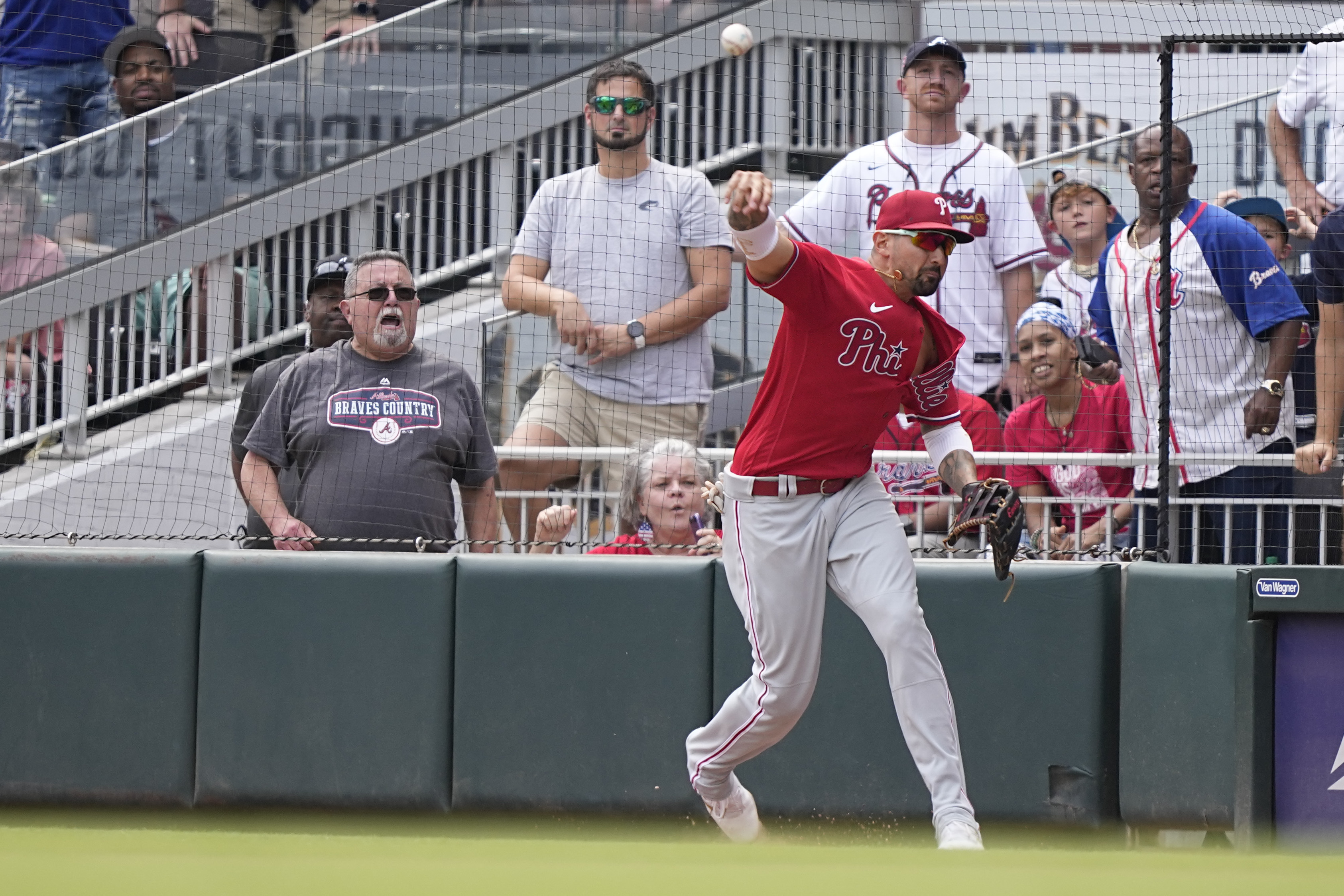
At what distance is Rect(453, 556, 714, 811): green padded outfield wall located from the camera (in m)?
5.93

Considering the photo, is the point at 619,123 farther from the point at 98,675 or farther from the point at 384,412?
the point at 98,675

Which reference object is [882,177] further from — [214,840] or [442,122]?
[214,840]

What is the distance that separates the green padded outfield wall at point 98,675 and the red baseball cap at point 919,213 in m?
3.01

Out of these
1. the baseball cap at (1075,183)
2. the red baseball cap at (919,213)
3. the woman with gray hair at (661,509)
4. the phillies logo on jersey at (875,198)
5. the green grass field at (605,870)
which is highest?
the baseball cap at (1075,183)

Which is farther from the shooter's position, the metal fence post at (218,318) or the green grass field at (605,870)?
the metal fence post at (218,318)

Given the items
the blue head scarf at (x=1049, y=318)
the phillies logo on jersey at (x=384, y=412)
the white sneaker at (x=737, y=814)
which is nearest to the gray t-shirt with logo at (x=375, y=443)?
the phillies logo on jersey at (x=384, y=412)

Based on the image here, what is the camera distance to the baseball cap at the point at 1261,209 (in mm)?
7250

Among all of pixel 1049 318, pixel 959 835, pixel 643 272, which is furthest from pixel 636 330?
pixel 959 835

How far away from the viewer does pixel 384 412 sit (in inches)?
249

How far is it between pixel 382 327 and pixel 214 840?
3.42 metres

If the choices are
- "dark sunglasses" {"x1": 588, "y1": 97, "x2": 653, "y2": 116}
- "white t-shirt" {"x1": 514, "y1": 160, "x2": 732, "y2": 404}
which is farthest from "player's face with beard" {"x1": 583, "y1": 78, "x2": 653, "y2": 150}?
"white t-shirt" {"x1": 514, "y1": 160, "x2": 732, "y2": 404}

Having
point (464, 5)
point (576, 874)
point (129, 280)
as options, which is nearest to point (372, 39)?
point (464, 5)

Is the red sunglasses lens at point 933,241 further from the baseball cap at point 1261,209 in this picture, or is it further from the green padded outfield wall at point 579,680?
the baseball cap at point 1261,209

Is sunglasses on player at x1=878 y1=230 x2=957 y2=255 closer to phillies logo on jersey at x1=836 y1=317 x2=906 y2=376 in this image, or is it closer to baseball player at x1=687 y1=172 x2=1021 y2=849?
baseball player at x1=687 y1=172 x2=1021 y2=849
